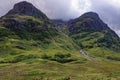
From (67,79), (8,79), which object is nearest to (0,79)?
(8,79)

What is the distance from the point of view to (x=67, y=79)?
160 m

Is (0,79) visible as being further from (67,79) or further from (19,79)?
(67,79)

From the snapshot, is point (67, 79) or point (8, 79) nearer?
point (67, 79)

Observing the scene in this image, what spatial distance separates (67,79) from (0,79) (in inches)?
2052

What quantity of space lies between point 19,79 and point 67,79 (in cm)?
4028

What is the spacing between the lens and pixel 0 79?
185125 millimetres

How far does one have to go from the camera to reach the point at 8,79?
608 feet

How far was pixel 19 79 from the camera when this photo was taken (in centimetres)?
18400

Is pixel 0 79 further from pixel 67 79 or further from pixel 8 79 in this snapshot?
pixel 67 79

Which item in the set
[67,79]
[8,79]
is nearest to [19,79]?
[8,79]

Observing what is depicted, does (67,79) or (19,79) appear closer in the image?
(67,79)

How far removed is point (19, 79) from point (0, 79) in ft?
43.9

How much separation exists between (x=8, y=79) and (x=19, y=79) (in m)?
7.95

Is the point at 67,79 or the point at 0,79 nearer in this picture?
the point at 67,79
